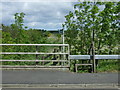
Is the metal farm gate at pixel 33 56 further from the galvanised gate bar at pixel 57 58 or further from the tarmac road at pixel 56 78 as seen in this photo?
the tarmac road at pixel 56 78

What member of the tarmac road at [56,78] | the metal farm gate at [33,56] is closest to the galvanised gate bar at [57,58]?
the metal farm gate at [33,56]

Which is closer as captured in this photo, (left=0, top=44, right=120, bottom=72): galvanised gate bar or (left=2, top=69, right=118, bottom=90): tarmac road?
(left=2, top=69, right=118, bottom=90): tarmac road

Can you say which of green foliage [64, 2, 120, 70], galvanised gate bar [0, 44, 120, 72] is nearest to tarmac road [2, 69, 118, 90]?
galvanised gate bar [0, 44, 120, 72]

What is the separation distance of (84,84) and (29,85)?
77.2 inches

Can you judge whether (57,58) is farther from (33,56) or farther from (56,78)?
(56,78)

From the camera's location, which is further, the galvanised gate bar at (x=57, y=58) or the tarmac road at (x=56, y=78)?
the galvanised gate bar at (x=57, y=58)

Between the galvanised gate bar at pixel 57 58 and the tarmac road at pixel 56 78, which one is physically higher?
the galvanised gate bar at pixel 57 58

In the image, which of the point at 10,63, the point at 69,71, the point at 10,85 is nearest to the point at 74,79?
the point at 69,71

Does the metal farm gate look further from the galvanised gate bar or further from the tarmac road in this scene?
the tarmac road

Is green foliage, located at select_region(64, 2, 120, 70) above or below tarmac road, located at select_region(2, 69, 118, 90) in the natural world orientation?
above

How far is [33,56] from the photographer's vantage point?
455 inches

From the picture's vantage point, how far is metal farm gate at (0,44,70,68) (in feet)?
34.8

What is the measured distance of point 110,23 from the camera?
1217 cm

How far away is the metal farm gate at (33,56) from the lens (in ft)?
34.8
